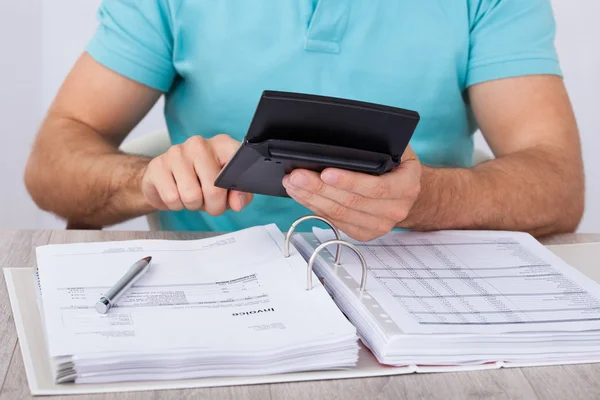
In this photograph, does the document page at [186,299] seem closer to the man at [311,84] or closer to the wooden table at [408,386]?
the wooden table at [408,386]

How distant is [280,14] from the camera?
1403mm

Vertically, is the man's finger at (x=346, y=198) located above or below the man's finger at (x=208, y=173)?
above

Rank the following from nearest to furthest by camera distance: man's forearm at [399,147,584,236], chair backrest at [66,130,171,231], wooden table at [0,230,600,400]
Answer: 1. wooden table at [0,230,600,400]
2. man's forearm at [399,147,584,236]
3. chair backrest at [66,130,171,231]

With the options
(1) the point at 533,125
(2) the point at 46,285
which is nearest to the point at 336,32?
(1) the point at 533,125

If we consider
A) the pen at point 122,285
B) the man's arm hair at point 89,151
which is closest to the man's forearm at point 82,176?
the man's arm hair at point 89,151

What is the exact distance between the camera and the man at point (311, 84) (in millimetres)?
1367

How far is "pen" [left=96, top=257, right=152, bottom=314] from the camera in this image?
0.82 meters

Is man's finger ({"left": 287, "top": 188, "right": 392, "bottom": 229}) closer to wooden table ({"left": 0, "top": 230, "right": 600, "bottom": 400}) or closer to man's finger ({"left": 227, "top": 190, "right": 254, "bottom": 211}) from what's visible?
man's finger ({"left": 227, "top": 190, "right": 254, "bottom": 211})

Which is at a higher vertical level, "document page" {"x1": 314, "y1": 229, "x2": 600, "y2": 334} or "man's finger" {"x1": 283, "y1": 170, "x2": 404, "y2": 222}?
"man's finger" {"x1": 283, "y1": 170, "x2": 404, "y2": 222}

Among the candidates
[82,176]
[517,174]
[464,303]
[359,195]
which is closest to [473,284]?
[464,303]

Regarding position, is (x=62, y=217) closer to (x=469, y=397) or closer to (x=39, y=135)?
(x=39, y=135)

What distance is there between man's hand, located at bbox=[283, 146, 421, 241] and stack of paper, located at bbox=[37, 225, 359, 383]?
0.08m

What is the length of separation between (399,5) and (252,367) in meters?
0.86

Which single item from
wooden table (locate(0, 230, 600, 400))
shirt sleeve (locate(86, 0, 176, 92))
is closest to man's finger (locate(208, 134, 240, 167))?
wooden table (locate(0, 230, 600, 400))
